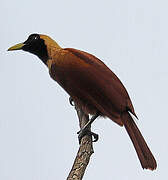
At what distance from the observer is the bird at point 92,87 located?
5.30m

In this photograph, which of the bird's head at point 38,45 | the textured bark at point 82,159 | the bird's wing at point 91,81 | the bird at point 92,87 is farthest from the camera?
the bird's head at point 38,45

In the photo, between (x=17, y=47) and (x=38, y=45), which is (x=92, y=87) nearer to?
(x=38, y=45)

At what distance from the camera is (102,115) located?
5.53 metres

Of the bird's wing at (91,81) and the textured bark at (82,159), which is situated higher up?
the bird's wing at (91,81)

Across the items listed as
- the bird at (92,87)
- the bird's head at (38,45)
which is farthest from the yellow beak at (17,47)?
the bird at (92,87)

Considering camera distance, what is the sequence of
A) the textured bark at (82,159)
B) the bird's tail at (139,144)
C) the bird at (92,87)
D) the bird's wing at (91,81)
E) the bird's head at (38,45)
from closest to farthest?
1. the textured bark at (82,159)
2. the bird's tail at (139,144)
3. the bird at (92,87)
4. the bird's wing at (91,81)
5. the bird's head at (38,45)

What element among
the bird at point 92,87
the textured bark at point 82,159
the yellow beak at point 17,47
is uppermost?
the yellow beak at point 17,47

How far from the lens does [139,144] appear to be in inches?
199

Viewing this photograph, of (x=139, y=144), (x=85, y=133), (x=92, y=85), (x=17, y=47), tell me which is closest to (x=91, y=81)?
(x=92, y=85)

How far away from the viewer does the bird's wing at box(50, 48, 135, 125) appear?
543 cm

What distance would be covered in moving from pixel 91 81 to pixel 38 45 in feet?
3.12

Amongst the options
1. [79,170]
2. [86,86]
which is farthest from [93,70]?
[79,170]

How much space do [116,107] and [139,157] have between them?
0.62 m

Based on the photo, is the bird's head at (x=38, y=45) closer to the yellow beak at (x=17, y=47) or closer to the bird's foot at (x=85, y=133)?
the yellow beak at (x=17, y=47)
